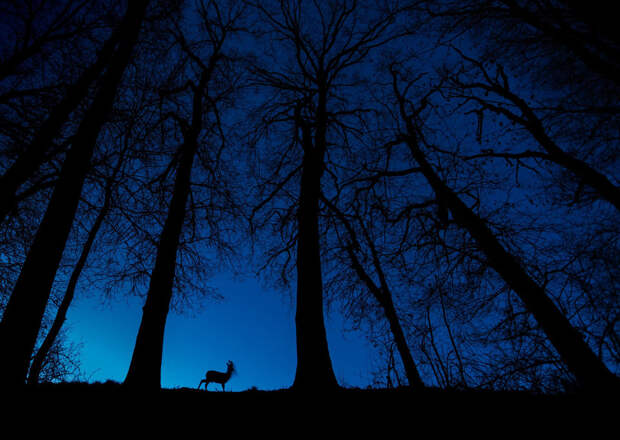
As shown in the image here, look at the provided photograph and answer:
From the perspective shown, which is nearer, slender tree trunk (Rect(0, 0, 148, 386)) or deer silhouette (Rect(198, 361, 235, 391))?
slender tree trunk (Rect(0, 0, 148, 386))

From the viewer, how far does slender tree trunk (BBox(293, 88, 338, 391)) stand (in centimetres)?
421

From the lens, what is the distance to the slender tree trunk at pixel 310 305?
421cm

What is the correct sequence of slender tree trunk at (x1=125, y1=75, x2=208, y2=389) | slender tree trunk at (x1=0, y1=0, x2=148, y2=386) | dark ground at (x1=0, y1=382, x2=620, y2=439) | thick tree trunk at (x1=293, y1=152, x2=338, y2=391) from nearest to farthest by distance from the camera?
dark ground at (x1=0, y1=382, x2=620, y2=439) → slender tree trunk at (x1=0, y1=0, x2=148, y2=386) → thick tree trunk at (x1=293, y1=152, x2=338, y2=391) → slender tree trunk at (x1=125, y1=75, x2=208, y2=389)

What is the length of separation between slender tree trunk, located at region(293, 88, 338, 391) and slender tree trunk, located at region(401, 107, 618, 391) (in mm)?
4073

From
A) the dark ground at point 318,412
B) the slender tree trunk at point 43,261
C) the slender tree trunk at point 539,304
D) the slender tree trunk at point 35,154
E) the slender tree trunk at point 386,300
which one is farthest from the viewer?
the slender tree trunk at point 386,300

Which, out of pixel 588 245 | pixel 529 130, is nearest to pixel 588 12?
pixel 529 130

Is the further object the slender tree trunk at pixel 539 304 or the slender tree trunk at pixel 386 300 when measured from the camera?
the slender tree trunk at pixel 386 300

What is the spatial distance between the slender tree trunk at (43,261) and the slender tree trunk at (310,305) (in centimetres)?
356

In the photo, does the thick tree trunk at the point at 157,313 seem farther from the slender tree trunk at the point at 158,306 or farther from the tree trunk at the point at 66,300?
the tree trunk at the point at 66,300

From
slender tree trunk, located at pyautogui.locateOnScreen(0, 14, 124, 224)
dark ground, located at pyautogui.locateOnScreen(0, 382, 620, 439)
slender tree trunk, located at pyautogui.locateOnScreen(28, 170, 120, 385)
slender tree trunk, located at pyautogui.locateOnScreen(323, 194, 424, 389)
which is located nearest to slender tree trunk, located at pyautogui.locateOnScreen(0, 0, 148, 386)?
dark ground, located at pyautogui.locateOnScreen(0, 382, 620, 439)

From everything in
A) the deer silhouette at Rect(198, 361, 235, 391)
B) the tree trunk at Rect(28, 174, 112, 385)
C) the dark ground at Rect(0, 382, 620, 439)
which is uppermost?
the tree trunk at Rect(28, 174, 112, 385)

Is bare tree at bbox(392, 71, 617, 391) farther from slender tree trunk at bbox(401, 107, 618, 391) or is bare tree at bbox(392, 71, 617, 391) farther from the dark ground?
the dark ground

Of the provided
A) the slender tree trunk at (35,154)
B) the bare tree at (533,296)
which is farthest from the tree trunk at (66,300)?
the bare tree at (533,296)

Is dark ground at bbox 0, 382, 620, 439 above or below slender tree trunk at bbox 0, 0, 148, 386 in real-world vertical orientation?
below
